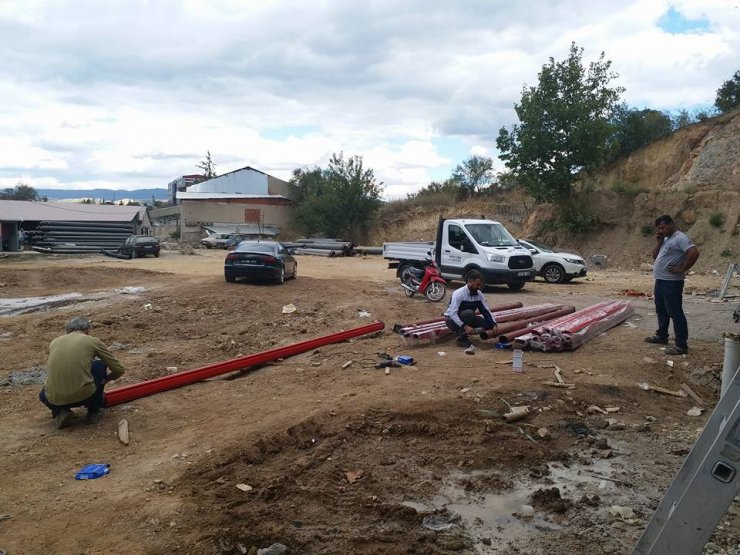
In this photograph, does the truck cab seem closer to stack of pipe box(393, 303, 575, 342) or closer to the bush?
stack of pipe box(393, 303, 575, 342)

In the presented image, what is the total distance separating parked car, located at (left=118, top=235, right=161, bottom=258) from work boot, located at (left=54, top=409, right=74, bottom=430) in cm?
3270

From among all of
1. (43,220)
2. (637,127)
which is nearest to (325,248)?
(43,220)

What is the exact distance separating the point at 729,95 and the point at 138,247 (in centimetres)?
3736

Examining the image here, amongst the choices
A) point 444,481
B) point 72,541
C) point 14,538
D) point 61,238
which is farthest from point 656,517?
point 61,238

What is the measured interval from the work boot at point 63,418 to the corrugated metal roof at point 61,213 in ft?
132

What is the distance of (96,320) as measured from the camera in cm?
1291

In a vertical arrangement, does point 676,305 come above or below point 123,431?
above

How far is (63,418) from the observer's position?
6449mm

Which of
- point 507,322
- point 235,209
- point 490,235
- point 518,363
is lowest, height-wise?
point 518,363

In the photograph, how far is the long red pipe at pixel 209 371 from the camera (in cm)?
730

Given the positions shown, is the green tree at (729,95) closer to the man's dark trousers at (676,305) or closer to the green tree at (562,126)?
the green tree at (562,126)

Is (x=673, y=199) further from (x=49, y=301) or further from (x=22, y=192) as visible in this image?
(x=22, y=192)

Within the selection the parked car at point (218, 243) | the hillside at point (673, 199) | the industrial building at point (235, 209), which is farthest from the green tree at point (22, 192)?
the hillside at point (673, 199)

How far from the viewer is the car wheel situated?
20.6m
